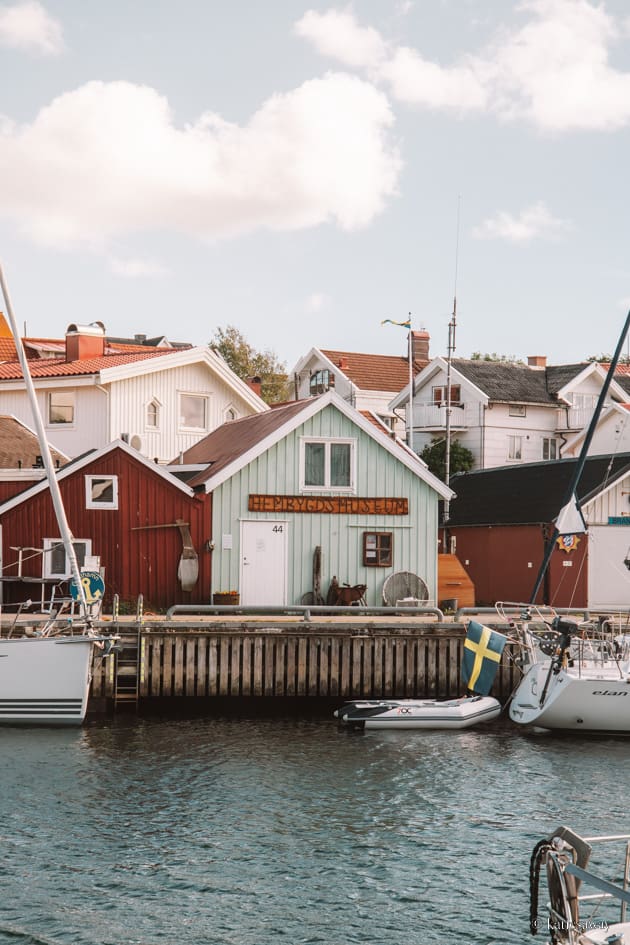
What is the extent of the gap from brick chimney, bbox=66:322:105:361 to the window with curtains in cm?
1841

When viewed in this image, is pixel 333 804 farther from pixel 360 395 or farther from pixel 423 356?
pixel 423 356

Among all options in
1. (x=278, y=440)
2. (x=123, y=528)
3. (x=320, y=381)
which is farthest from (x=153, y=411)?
(x=320, y=381)

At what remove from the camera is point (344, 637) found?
29.0 metres

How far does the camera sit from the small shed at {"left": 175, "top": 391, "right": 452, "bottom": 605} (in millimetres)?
33719

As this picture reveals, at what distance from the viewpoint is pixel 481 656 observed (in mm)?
27594

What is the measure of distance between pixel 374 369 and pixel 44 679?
57373 millimetres

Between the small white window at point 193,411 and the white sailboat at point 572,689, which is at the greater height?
the small white window at point 193,411

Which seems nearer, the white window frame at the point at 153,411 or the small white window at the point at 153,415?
the white window frame at the point at 153,411

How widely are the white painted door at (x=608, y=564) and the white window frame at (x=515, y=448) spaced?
29515 mm

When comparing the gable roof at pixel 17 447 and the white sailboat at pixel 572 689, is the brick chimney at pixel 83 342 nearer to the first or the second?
the gable roof at pixel 17 447

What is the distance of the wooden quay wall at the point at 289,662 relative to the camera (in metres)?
28.1

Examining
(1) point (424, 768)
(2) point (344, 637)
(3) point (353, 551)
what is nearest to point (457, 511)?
(3) point (353, 551)

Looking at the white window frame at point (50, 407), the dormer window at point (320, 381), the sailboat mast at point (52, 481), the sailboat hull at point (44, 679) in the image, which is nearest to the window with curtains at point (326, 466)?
the sailboat mast at point (52, 481)

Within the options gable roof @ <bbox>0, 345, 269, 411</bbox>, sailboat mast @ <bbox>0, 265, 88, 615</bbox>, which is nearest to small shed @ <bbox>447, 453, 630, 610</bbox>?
gable roof @ <bbox>0, 345, 269, 411</bbox>
